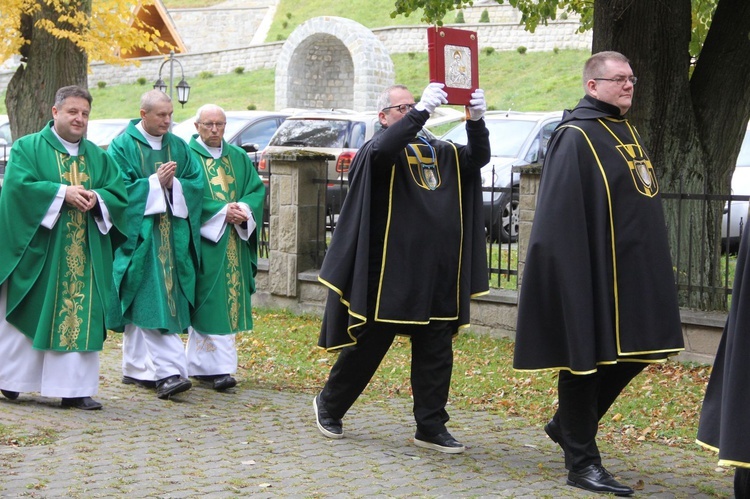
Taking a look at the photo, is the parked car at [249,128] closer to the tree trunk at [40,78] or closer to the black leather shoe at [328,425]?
the tree trunk at [40,78]

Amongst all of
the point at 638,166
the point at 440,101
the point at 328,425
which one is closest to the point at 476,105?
the point at 440,101

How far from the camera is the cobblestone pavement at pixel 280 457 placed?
5.45 metres

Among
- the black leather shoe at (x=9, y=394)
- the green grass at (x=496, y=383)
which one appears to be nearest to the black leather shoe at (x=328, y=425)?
the green grass at (x=496, y=383)

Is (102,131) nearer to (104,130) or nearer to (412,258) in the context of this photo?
(104,130)

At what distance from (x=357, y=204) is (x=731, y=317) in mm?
2206

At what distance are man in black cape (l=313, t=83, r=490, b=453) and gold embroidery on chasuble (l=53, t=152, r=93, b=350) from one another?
1.84 m

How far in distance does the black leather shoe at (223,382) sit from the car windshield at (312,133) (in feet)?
29.4

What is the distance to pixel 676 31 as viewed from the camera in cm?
942

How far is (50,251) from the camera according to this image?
288 inches

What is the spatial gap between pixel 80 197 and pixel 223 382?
66.1 inches

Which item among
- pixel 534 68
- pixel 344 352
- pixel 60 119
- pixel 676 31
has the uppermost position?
pixel 534 68

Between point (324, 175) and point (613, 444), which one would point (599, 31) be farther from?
point (613, 444)

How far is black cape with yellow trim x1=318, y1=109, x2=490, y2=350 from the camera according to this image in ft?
20.1

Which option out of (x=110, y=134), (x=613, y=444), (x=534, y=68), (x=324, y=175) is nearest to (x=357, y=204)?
(x=613, y=444)
